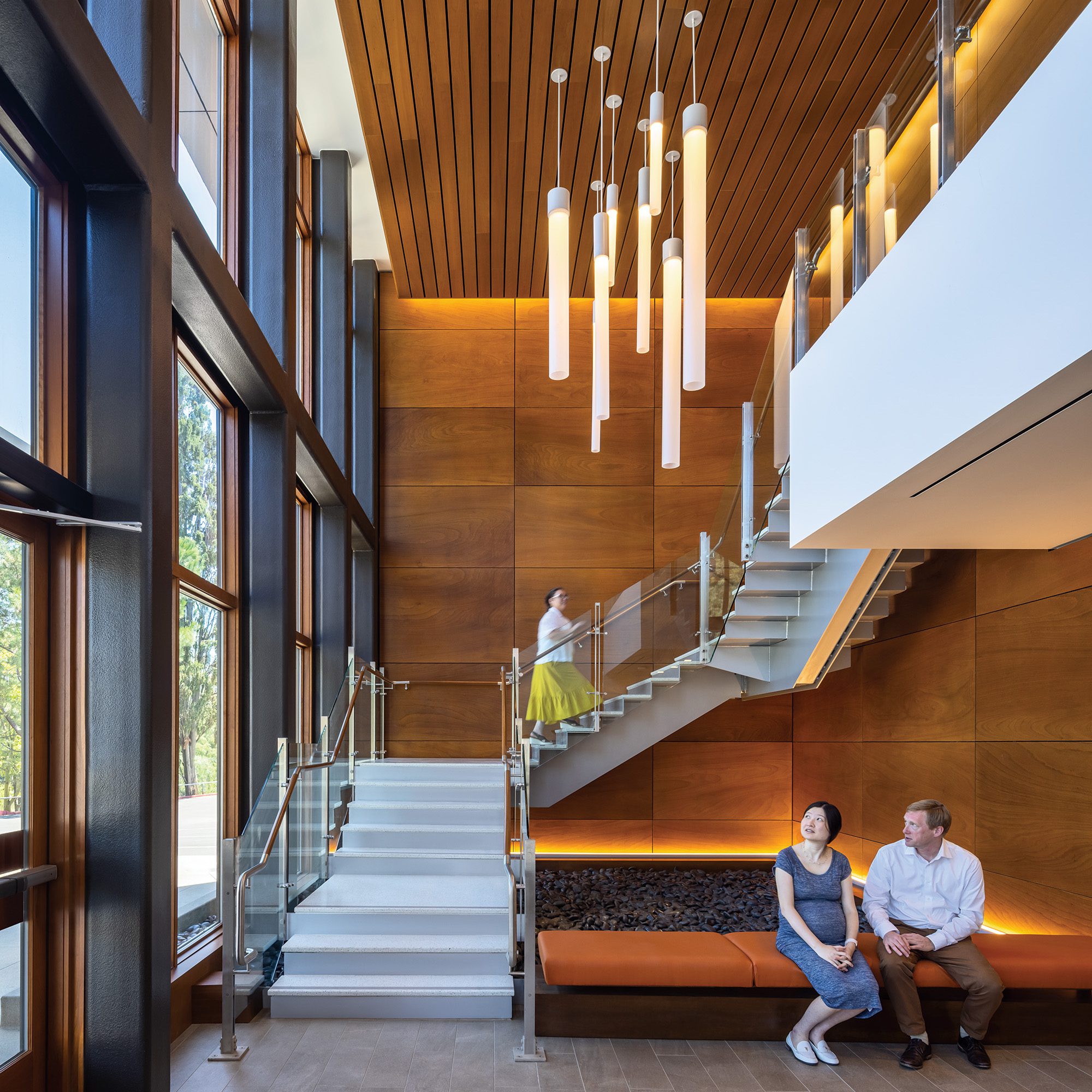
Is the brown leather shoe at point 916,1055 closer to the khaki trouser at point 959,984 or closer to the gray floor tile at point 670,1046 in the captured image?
the khaki trouser at point 959,984

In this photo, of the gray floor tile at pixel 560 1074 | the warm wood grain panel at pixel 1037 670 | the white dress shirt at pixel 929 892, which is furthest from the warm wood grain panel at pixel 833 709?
the gray floor tile at pixel 560 1074

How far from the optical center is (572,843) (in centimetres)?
1140

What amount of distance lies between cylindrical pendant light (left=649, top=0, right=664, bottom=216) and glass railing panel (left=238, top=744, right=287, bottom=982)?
426 centimetres

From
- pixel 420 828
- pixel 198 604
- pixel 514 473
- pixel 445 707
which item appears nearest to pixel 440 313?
pixel 514 473

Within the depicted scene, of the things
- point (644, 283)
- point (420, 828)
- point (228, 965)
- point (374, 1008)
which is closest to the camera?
point (228, 965)

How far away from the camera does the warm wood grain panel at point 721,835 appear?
11.4m

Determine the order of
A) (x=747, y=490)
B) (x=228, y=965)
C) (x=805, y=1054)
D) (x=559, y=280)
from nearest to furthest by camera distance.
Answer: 1. (x=805, y=1054)
2. (x=228, y=965)
3. (x=559, y=280)
4. (x=747, y=490)

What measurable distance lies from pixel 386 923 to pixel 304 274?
620 centimetres

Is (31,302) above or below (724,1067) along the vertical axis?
above

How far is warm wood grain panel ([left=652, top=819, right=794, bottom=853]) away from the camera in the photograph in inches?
451

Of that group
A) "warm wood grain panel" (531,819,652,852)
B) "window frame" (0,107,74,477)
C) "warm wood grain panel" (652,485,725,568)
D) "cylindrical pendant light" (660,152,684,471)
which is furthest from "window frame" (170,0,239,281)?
"warm wood grain panel" (531,819,652,852)

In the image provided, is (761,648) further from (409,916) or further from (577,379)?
(577,379)

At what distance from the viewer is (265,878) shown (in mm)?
5961

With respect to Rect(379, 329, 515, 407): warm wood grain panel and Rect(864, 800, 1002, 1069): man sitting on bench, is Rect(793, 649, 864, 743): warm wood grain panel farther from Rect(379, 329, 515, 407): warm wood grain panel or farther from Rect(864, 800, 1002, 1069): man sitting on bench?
Rect(379, 329, 515, 407): warm wood grain panel
